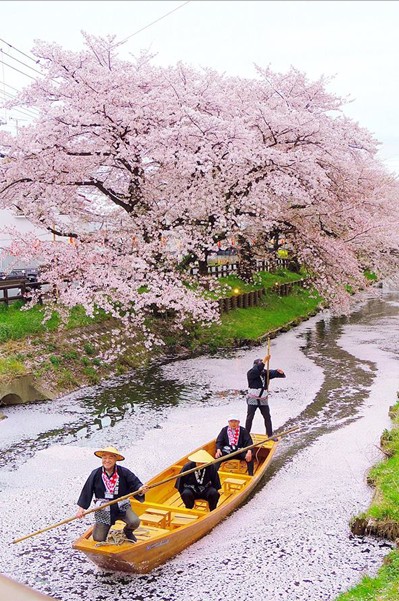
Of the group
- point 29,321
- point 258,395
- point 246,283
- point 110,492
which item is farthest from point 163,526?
point 246,283

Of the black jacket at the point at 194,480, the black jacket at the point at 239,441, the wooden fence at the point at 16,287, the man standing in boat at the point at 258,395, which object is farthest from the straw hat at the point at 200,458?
the wooden fence at the point at 16,287

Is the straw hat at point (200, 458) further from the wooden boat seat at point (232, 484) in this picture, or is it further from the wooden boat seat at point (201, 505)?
the wooden boat seat at point (232, 484)

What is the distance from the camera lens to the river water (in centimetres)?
794

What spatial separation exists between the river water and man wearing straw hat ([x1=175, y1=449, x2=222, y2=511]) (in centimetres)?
60

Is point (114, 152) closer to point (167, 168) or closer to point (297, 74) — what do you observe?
point (167, 168)

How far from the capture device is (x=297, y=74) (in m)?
24.4

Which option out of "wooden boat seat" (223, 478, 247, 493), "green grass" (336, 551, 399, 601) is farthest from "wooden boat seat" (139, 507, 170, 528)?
"green grass" (336, 551, 399, 601)

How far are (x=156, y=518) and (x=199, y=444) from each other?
4394 mm

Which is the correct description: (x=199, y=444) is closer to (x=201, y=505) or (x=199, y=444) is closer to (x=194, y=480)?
(x=201, y=505)

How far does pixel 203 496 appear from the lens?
941cm

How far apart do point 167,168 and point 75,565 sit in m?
15.3

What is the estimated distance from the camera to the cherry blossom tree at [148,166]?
1917cm

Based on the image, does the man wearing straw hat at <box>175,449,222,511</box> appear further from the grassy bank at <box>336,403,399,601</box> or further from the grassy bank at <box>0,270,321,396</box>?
the grassy bank at <box>0,270,321,396</box>

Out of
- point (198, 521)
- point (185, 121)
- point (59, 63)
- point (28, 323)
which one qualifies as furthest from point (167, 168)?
point (198, 521)
